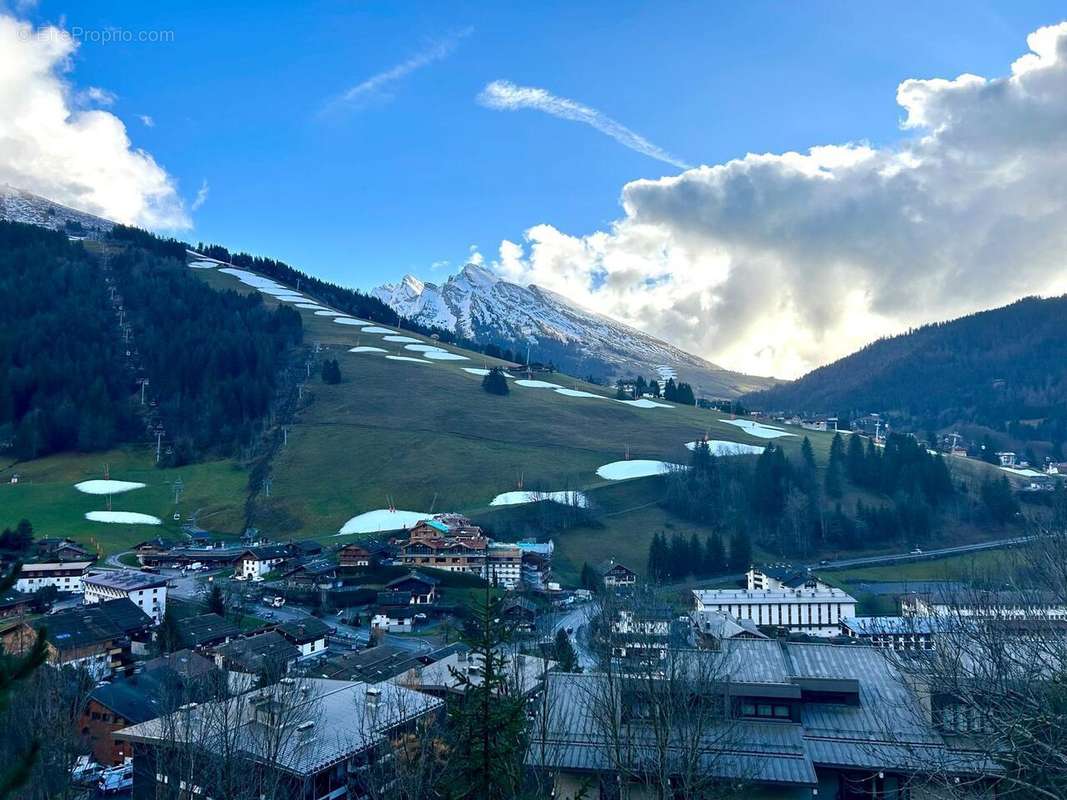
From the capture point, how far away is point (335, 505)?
274ft

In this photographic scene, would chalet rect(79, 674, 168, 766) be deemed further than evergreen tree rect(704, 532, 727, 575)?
No

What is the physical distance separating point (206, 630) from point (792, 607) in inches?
1598

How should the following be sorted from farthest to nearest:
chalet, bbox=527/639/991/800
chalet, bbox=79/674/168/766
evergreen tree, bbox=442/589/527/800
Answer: chalet, bbox=79/674/168/766 < chalet, bbox=527/639/991/800 < evergreen tree, bbox=442/589/527/800

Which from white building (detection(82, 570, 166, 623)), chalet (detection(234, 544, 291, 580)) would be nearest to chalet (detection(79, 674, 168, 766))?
white building (detection(82, 570, 166, 623))

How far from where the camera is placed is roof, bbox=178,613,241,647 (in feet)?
138

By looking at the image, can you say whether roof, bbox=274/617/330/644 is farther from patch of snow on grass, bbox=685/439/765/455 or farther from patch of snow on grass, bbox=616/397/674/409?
patch of snow on grass, bbox=616/397/674/409

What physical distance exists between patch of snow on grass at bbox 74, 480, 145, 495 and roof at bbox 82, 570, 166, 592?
32.9 m

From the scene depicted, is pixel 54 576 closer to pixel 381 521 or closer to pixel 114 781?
pixel 381 521

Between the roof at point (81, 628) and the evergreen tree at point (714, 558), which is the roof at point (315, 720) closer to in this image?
the roof at point (81, 628)

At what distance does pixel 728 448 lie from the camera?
105 metres

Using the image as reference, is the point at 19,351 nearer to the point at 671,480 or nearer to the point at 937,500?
the point at 671,480

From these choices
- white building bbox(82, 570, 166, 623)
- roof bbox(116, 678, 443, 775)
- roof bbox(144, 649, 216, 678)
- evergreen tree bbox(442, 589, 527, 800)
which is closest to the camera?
evergreen tree bbox(442, 589, 527, 800)

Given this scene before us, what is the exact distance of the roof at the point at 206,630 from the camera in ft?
138

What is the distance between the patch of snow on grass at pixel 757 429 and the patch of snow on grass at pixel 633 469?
102 feet
